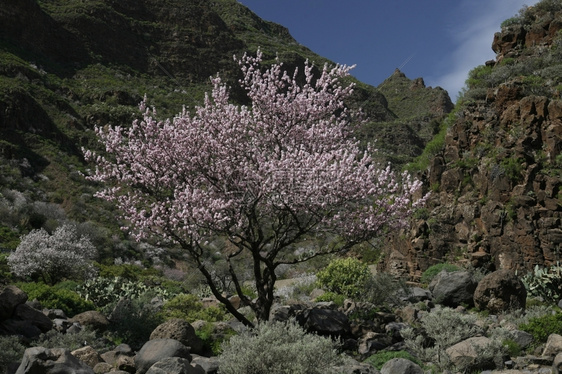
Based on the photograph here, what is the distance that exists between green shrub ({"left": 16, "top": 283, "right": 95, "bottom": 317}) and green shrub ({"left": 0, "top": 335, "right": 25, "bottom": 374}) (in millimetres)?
5347

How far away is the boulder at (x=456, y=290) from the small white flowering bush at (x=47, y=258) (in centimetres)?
1405

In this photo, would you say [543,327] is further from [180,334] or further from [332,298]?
[180,334]

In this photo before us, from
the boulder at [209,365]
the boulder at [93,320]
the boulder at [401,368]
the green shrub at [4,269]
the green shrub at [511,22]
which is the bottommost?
the boulder at [401,368]

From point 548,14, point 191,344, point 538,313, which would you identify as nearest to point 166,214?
point 191,344

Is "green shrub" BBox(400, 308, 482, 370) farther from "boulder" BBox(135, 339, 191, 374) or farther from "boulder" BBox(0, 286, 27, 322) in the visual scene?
"boulder" BBox(0, 286, 27, 322)

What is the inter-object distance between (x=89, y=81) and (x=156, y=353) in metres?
60.3

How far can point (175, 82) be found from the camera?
7344 cm

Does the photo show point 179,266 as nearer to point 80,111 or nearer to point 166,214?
point 80,111

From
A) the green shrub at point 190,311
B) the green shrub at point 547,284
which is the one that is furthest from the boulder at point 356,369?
the green shrub at point 547,284

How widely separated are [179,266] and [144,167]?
3081 cm

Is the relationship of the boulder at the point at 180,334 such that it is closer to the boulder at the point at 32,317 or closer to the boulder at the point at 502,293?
the boulder at the point at 32,317

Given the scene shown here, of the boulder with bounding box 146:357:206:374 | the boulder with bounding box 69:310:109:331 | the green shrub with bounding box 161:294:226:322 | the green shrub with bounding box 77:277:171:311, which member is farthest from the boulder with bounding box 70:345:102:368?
the green shrub with bounding box 77:277:171:311

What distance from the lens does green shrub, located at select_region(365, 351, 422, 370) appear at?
991cm

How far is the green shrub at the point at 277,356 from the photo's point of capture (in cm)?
666
